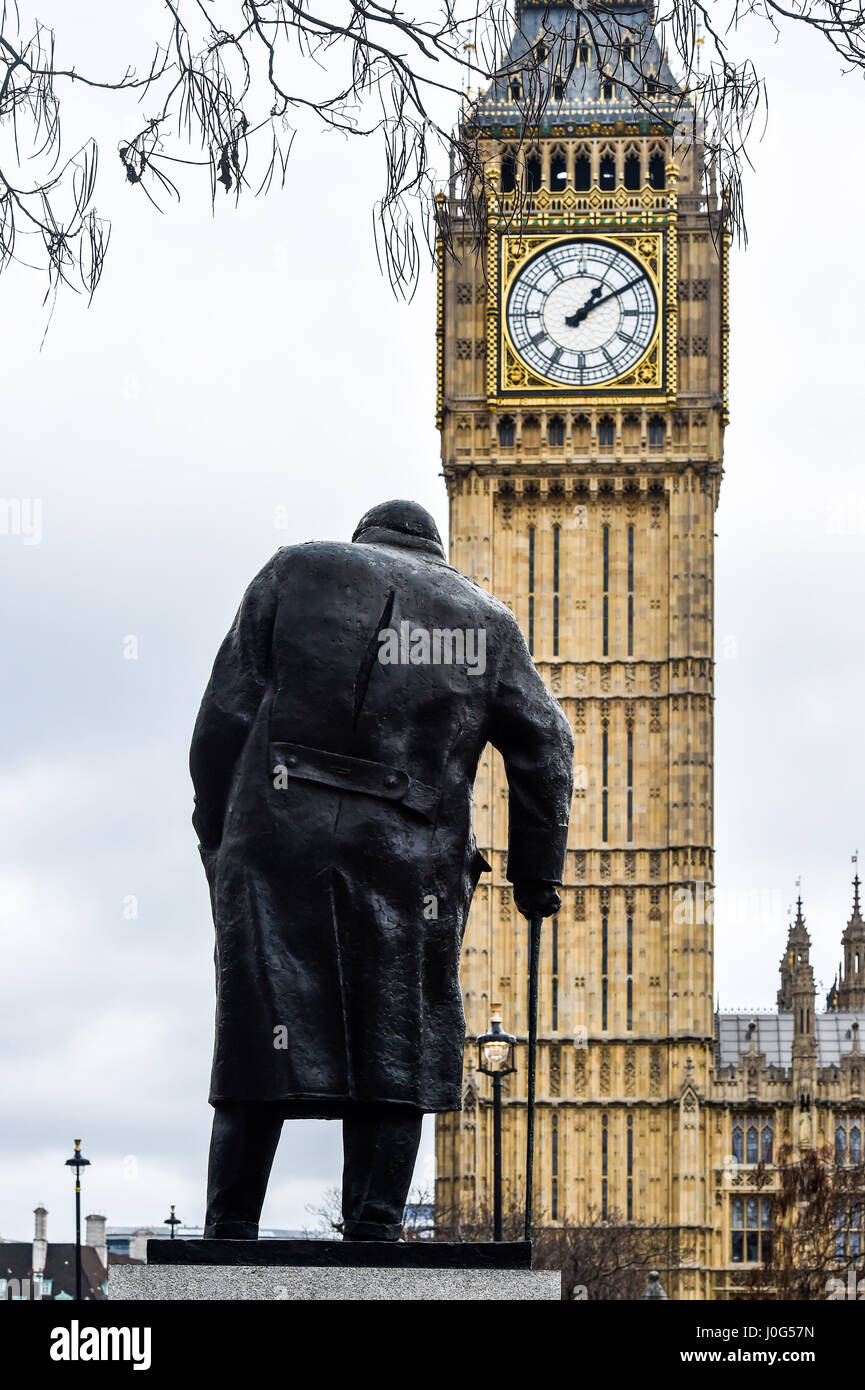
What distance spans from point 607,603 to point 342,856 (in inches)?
2138

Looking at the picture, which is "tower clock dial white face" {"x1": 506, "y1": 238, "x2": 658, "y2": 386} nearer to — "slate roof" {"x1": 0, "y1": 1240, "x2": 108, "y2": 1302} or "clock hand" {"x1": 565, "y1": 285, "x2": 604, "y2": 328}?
"clock hand" {"x1": 565, "y1": 285, "x2": 604, "y2": 328}

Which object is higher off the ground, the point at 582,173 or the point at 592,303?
the point at 582,173

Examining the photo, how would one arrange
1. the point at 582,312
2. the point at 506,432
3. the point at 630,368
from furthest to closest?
the point at 506,432 → the point at 630,368 → the point at 582,312

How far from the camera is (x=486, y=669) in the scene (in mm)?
7043

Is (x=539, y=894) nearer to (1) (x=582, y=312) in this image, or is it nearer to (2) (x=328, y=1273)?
(2) (x=328, y=1273)

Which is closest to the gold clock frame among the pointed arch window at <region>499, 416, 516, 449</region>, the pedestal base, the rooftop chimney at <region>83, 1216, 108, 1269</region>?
the pointed arch window at <region>499, 416, 516, 449</region>

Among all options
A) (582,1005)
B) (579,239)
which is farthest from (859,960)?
(579,239)

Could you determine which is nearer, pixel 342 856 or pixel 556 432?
pixel 342 856

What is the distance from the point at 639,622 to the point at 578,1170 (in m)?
12.3

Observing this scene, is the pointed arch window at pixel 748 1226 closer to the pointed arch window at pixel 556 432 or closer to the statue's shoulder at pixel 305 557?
the pointed arch window at pixel 556 432

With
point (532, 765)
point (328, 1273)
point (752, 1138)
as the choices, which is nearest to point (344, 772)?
point (532, 765)

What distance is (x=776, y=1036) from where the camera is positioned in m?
66.9

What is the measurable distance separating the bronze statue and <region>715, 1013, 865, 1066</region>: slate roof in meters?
58.7

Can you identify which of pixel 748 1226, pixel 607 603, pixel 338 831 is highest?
pixel 607 603
